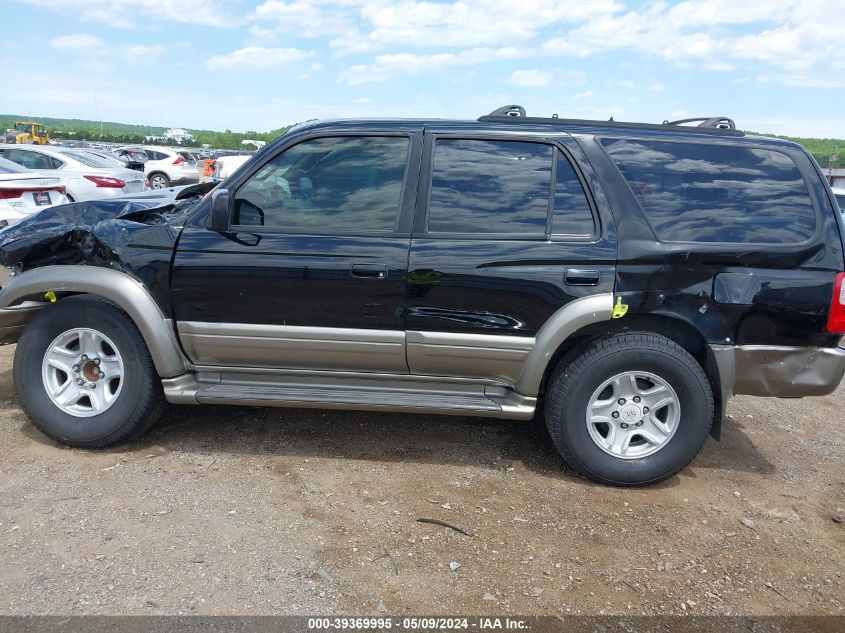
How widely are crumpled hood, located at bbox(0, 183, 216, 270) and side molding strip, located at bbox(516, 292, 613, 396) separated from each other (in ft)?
6.80

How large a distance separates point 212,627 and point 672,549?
80.9 inches

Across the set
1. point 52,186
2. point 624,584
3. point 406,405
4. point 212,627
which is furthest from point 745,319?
point 52,186

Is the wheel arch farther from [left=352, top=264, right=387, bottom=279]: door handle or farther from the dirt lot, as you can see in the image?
[left=352, top=264, right=387, bottom=279]: door handle

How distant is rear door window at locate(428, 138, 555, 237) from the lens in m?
3.54

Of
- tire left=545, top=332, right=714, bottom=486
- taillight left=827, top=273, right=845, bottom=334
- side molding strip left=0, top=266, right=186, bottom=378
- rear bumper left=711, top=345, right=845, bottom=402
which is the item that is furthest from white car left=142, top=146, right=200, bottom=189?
taillight left=827, top=273, right=845, bottom=334

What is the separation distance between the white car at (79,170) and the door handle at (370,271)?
9.84 meters

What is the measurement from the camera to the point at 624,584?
112 inches

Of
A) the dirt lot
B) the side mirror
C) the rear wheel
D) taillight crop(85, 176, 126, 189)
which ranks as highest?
the side mirror

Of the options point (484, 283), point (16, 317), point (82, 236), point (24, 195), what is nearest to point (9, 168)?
point (24, 195)

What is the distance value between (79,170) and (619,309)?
12.2m

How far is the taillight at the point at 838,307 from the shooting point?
3375 millimetres

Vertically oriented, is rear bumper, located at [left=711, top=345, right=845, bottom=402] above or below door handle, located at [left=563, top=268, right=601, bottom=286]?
below

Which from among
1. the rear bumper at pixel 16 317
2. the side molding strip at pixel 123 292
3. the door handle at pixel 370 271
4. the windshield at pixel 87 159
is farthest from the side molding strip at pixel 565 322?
the windshield at pixel 87 159

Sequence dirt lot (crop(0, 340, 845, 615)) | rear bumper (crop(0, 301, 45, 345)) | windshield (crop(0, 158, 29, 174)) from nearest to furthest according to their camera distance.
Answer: dirt lot (crop(0, 340, 845, 615)) → rear bumper (crop(0, 301, 45, 345)) → windshield (crop(0, 158, 29, 174))
